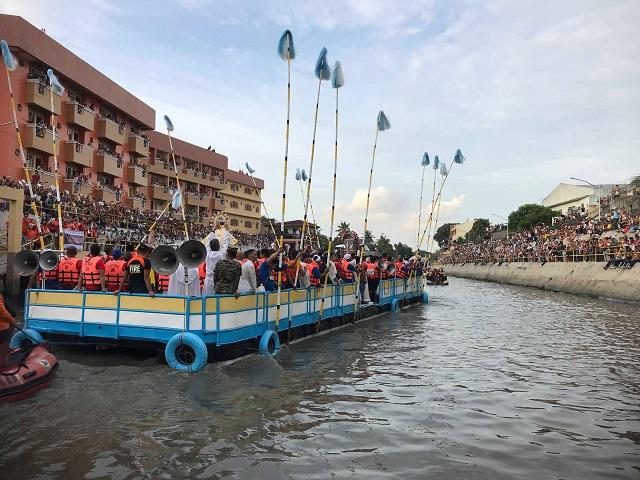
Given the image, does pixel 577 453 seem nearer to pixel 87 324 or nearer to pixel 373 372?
pixel 373 372

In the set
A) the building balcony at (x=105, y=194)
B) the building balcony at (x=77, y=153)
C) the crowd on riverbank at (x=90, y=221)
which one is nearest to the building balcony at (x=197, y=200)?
the building balcony at (x=105, y=194)

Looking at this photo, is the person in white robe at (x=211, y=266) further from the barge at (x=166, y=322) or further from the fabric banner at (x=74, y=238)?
the fabric banner at (x=74, y=238)

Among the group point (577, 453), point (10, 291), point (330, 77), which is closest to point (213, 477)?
point (577, 453)

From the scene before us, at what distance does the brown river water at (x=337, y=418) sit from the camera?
6.20 metres

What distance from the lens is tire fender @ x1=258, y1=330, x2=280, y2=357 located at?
11.2m

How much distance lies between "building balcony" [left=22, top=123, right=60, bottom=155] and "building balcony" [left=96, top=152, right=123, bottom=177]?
6214 mm

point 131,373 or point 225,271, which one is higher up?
point 225,271

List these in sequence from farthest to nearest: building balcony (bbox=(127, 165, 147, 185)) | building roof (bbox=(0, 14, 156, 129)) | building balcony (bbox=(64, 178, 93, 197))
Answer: building balcony (bbox=(127, 165, 147, 185))
building balcony (bbox=(64, 178, 93, 197))
building roof (bbox=(0, 14, 156, 129))

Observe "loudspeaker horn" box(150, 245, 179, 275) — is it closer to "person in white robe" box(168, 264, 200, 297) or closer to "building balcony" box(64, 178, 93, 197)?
"person in white robe" box(168, 264, 200, 297)

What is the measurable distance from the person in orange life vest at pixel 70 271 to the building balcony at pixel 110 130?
98.9 ft

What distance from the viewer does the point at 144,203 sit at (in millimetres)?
46469

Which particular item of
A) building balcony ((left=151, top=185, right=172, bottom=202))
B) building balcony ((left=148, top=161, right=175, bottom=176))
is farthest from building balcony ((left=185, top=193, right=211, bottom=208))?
building balcony ((left=151, top=185, right=172, bottom=202))

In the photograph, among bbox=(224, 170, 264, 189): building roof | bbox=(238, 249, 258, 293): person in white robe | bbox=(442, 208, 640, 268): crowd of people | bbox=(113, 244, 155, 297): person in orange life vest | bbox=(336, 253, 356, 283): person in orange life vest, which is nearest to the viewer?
bbox=(113, 244, 155, 297): person in orange life vest

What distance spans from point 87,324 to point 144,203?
3759 centimetres
